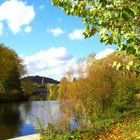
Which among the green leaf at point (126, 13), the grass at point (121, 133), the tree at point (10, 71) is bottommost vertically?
the grass at point (121, 133)

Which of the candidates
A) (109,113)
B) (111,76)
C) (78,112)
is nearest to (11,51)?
(111,76)

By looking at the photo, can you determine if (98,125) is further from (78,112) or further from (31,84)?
(31,84)

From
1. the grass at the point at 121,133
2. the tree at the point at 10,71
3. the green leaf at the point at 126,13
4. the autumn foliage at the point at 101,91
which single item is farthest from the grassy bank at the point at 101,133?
the tree at the point at 10,71

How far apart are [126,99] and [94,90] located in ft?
12.1

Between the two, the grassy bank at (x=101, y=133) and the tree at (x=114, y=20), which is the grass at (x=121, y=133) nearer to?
the grassy bank at (x=101, y=133)

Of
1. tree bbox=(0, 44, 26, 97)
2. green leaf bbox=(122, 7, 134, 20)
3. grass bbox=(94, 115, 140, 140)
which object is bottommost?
grass bbox=(94, 115, 140, 140)

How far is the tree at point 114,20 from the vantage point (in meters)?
6.11

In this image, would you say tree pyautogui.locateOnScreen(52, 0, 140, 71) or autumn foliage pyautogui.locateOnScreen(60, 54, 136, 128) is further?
autumn foliage pyautogui.locateOnScreen(60, 54, 136, 128)

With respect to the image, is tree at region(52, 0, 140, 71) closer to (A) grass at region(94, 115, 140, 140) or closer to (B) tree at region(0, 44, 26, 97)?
(A) grass at region(94, 115, 140, 140)

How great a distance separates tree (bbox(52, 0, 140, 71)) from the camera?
20.0ft

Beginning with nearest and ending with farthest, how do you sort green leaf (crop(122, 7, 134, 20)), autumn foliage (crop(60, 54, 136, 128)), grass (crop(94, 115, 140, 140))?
green leaf (crop(122, 7, 134, 20)) → grass (crop(94, 115, 140, 140)) → autumn foliage (crop(60, 54, 136, 128))

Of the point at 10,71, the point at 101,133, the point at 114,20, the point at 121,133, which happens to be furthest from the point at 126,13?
the point at 10,71

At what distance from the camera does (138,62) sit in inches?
265

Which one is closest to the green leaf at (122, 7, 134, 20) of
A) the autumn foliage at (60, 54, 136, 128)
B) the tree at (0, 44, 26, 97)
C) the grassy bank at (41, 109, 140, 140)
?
the grassy bank at (41, 109, 140, 140)
